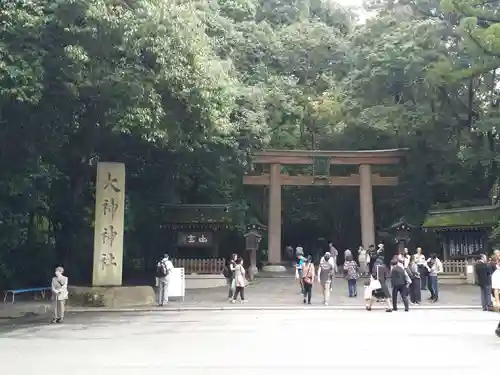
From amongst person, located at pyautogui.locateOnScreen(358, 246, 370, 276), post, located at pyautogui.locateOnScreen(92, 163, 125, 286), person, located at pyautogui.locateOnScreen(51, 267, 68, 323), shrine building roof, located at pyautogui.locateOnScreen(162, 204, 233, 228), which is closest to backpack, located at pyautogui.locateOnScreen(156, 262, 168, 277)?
post, located at pyautogui.locateOnScreen(92, 163, 125, 286)

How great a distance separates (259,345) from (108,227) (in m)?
10.1

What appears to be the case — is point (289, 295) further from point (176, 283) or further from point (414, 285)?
point (414, 285)

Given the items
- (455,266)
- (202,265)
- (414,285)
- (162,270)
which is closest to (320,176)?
(455,266)

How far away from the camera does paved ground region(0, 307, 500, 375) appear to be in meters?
7.69

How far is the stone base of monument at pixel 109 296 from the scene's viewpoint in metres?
17.7

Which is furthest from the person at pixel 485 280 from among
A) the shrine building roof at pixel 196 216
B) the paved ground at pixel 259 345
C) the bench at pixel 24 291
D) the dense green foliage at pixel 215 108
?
the bench at pixel 24 291

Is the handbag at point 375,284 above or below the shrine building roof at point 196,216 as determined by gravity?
below

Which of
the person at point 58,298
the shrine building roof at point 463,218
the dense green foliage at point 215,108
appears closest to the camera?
the person at point 58,298

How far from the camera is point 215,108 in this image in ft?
62.6

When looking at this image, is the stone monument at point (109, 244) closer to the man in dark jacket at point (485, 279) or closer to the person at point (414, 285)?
the person at point (414, 285)

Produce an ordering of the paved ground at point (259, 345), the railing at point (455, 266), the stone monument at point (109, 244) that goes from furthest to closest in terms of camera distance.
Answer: the railing at point (455, 266) → the stone monument at point (109, 244) → the paved ground at point (259, 345)

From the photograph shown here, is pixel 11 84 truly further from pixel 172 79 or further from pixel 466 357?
pixel 466 357

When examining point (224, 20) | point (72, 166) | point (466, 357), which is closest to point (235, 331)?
point (466, 357)

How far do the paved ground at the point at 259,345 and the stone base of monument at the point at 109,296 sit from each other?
3.03 m
